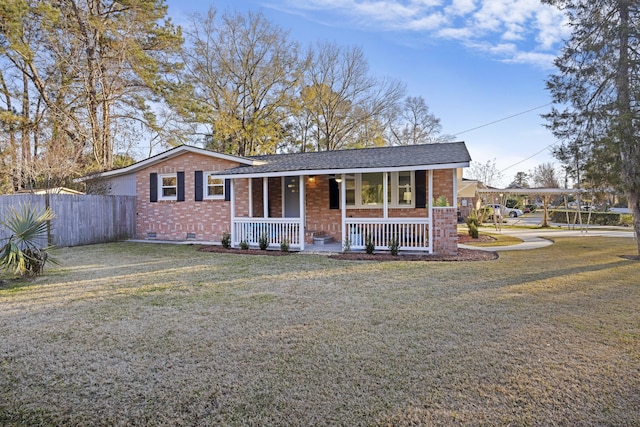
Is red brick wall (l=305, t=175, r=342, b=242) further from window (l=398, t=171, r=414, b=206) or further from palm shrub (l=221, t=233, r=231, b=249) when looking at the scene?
palm shrub (l=221, t=233, r=231, b=249)

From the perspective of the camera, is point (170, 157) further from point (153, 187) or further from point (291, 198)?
point (291, 198)

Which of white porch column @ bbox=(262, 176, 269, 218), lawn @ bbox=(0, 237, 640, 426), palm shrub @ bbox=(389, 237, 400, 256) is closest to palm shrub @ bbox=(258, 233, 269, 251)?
white porch column @ bbox=(262, 176, 269, 218)

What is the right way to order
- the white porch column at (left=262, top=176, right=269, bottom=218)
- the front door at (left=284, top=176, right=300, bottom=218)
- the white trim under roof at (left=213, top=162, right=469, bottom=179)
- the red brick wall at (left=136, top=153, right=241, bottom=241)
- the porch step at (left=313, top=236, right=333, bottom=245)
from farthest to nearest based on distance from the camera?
1. the front door at (left=284, top=176, right=300, bottom=218)
2. the red brick wall at (left=136, top=153, right=241, bottom=241)
3. the porch step at (left=313, top=236, right=333, bottom=245)
4. the white porch column at (left=262, top=176, right=269, bottom=218)
5. the white trim under roof at (left=213, top=162, right=469, bottom=179)

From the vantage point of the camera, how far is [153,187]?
573 inches

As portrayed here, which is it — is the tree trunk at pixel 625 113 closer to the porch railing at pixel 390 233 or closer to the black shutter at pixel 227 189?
the porch railing at pixel 390 233

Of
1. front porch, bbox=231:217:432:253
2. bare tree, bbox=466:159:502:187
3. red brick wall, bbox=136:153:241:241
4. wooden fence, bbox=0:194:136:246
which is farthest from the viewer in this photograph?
bare tree, bbox=466:159:502:187

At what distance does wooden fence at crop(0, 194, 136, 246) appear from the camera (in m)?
11.9

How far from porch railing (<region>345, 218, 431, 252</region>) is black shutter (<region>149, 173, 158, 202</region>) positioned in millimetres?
8533

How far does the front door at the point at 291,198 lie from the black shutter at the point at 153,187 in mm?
5521

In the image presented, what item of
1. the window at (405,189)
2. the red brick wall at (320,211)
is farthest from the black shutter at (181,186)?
the window at (405,189)

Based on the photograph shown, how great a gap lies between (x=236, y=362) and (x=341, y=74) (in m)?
27.1

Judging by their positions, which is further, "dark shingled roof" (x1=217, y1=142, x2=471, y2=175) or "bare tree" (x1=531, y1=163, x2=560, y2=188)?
"bare tree" (x1=531, y1=163, x2=560, y2=188)

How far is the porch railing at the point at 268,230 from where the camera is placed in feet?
38.2

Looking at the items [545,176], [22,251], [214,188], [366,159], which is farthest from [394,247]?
[545,176]
